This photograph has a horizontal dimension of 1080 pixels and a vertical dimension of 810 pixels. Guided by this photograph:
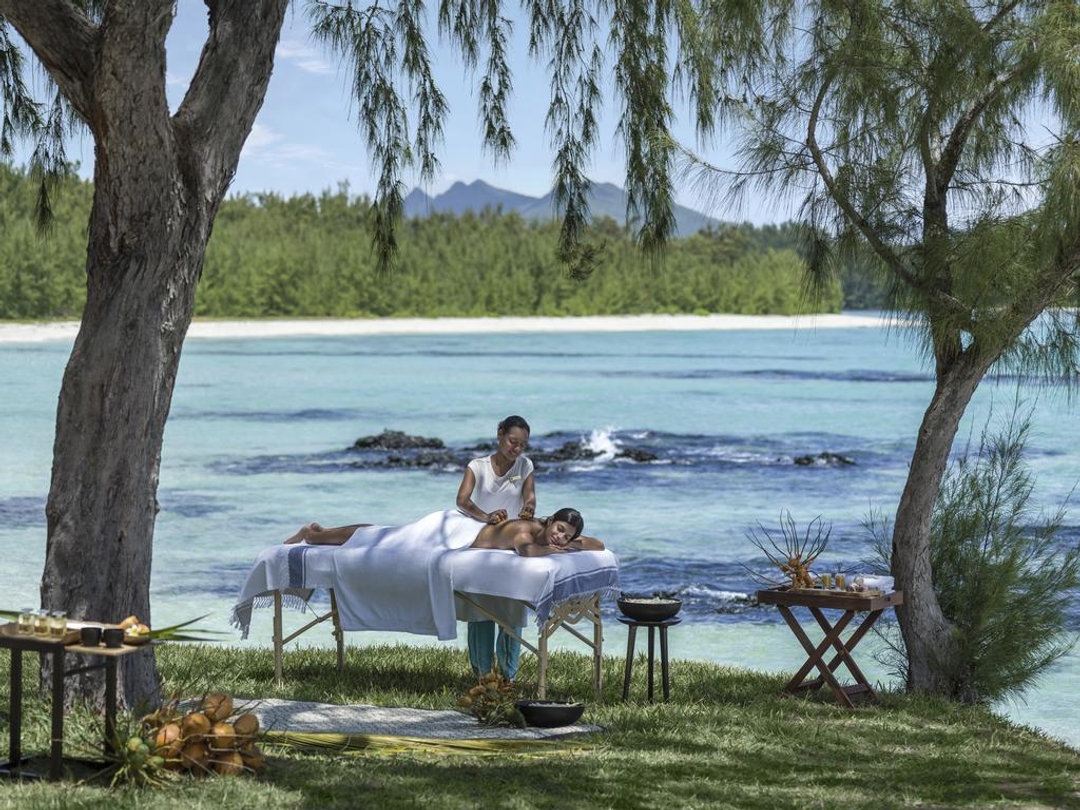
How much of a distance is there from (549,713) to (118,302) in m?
1.90

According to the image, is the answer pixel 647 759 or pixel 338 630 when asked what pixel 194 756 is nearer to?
pixel 647 759

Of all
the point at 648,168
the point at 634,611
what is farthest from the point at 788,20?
the point at 634,611

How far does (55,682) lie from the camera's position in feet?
12.7

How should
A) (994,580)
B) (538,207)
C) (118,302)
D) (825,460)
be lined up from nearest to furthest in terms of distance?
(118,302) < (994,580) < (825,460) < (538,207)

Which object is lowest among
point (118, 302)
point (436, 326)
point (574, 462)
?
point (574, 462)

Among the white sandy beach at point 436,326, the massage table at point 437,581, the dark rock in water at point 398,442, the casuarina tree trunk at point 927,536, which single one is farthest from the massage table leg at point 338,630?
the white sandy beach at point 436,326

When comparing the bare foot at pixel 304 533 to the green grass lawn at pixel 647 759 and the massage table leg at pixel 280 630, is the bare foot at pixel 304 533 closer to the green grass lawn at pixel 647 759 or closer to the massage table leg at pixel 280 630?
A: the massage table leg at pixel 280 630

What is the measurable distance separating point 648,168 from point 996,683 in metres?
2.58

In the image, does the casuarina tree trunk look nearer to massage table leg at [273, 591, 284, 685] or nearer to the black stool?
the black stool

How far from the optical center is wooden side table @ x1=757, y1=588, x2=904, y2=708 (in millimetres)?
5711

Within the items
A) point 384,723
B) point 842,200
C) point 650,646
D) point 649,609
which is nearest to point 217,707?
point 384,723

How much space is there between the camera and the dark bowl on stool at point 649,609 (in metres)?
5.50

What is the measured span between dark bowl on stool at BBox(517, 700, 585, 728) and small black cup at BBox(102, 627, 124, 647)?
1.54m

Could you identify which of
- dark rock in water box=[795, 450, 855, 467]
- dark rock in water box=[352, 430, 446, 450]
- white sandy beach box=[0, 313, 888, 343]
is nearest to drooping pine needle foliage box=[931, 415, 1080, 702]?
dark rock in water box=[352, 430, 446, 450]
